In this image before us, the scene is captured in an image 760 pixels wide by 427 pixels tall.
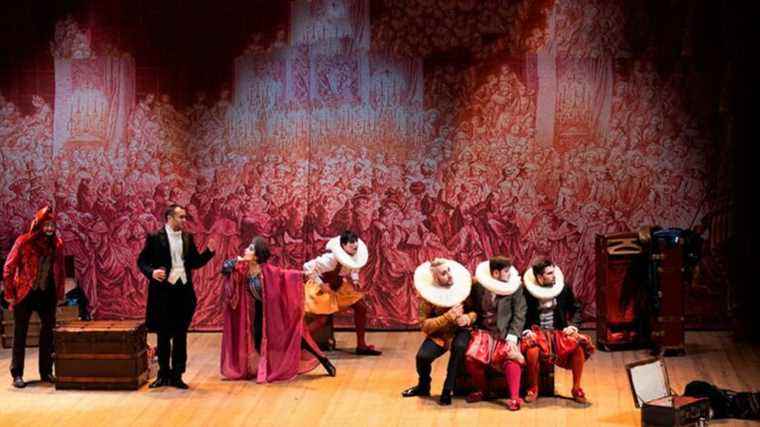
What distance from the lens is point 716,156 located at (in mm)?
10789

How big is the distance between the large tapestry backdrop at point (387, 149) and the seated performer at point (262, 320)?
1935 millimetres

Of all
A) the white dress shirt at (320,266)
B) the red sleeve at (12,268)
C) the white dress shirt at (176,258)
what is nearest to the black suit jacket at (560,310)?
the white dress shirt at (320,266)

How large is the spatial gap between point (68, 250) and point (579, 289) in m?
4.69

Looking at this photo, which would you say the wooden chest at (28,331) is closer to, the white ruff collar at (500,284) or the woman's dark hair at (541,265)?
the white ruff collar at (500,284)

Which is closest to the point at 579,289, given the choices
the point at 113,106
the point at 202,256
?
the point at 202,256

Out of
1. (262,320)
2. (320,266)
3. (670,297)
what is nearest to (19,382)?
(262,320)

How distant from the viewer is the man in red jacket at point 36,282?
8.90 meters

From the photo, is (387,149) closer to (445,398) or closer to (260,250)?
(260,250)

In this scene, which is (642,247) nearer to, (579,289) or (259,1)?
(579,289)

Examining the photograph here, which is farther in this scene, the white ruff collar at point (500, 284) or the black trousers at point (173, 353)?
the black trousers at point (173, 353)

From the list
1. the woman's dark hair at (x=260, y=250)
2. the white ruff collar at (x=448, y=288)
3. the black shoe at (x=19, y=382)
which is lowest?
the black shoe at (x=19, y=382)

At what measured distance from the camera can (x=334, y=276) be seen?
990 cm

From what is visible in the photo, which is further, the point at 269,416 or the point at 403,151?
the point at 403,151

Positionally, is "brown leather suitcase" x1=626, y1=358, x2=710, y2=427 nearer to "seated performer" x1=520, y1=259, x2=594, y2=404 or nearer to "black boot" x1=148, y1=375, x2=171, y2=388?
"seated performer" x1=520, y1=259, x2=594, y2=404
